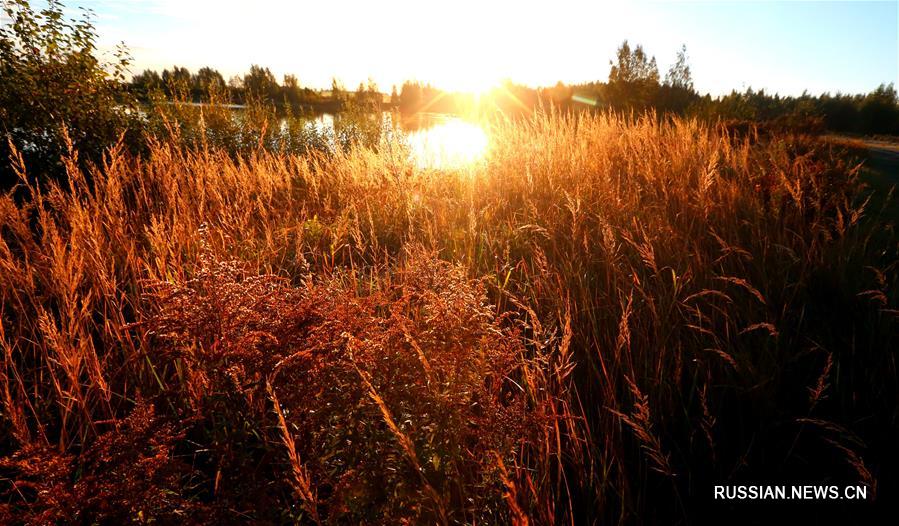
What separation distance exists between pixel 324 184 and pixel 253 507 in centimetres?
447

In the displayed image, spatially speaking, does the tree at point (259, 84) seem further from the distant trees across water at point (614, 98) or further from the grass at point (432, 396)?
the grass at point (432, 396)

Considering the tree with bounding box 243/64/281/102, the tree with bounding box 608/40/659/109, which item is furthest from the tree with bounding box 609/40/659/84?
the tree with bounding box 243/64/281/102

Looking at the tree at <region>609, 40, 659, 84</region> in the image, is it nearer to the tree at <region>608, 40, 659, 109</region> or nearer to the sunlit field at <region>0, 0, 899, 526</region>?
the tree at <region>608, 40, 659, 109</region>

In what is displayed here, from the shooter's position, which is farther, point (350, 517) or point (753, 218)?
point (753, 218)

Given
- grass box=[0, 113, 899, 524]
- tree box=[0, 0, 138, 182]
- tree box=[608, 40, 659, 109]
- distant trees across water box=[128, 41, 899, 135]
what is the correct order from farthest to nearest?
1. tree box=[608, 40, 659, 109]
2. distant trees across water box=[128, 41, 899, 135]
3. tree box=[0, 0, 138, 182]
4. grass box=[0, 113, 899, 524]

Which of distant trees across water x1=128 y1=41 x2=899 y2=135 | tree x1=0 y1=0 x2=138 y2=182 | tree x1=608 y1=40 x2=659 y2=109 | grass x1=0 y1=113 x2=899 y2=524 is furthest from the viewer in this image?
tree x1=608 y1=40 x2=659 y2=109

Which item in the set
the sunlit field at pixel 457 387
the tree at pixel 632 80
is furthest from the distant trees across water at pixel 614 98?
the sunlit field at pixel 457 387

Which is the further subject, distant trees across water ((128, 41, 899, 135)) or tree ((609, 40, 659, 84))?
tree ((609, 40, 659, 84))

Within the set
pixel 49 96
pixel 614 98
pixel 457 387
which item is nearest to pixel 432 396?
pixel 457 387

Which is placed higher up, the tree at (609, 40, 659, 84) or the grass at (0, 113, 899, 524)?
the tree at (609, 40, 659, 84)

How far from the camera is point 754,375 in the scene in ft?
5.85

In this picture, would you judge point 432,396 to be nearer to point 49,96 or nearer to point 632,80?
point 49,96

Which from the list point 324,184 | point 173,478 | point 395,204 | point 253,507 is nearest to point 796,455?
point 253,507

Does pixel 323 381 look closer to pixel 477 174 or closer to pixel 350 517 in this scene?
pixel 350 517
